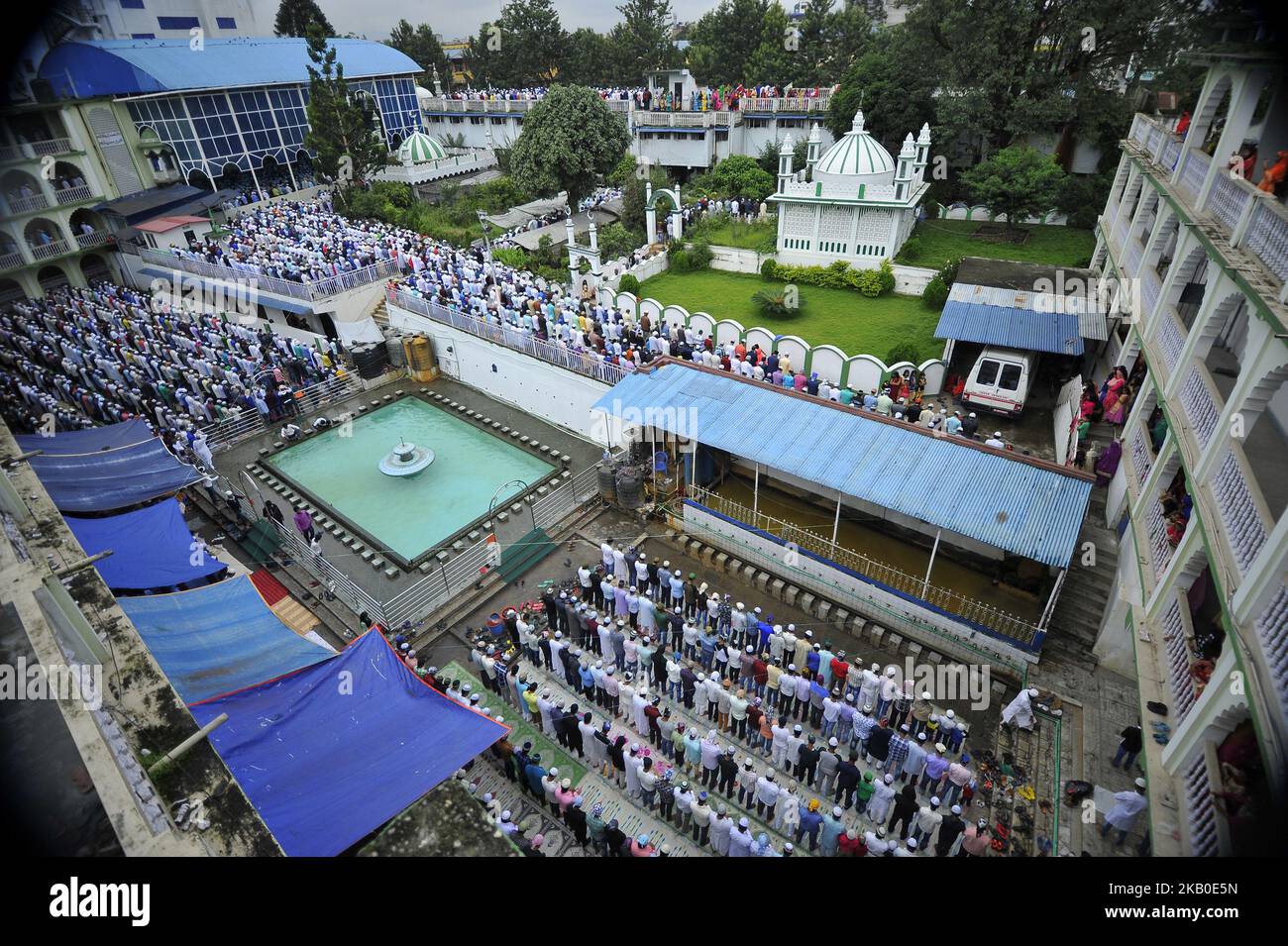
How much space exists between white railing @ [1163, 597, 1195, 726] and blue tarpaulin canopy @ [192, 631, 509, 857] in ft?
26.4

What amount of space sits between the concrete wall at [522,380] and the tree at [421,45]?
53712mm

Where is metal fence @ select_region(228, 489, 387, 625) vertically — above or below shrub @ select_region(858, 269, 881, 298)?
below

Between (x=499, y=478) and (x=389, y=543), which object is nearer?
(x=389, y=543)

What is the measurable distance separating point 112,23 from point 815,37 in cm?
4740

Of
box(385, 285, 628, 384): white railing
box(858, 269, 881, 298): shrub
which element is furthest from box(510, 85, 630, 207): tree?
box(858, 269, 881, 298): shrub

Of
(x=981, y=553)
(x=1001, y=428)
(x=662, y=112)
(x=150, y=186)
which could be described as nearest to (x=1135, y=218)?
(x=1001, y=428)

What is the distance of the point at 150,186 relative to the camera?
3316cm

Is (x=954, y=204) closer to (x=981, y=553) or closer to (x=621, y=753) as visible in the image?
(x=981, y=553)

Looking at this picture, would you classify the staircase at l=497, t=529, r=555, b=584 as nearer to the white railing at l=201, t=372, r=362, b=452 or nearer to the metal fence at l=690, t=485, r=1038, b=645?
the metal fence at l=690, t=485, r=1038, b=645

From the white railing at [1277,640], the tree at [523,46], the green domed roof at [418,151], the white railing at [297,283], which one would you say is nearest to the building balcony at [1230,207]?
the white railing at [1277,640]

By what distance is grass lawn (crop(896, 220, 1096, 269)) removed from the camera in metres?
24.0

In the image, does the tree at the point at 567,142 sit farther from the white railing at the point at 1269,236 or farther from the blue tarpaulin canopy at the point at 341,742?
the white railing at the point at 1269,236

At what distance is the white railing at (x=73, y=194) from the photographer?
1125 inches

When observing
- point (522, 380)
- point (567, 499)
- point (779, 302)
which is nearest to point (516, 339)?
point (522, 380)
